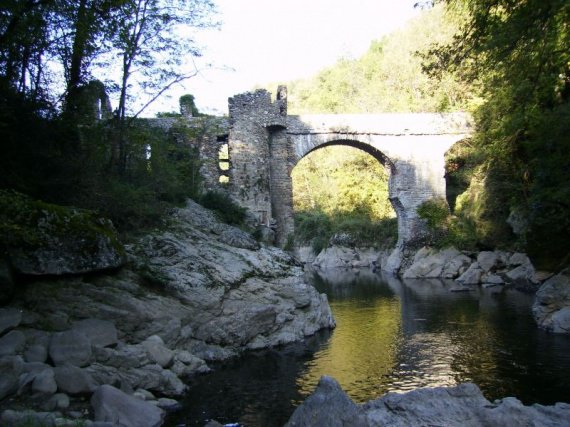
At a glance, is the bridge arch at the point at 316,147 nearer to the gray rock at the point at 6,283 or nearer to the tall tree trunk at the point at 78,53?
the tall tree trunk at the point at 78,53

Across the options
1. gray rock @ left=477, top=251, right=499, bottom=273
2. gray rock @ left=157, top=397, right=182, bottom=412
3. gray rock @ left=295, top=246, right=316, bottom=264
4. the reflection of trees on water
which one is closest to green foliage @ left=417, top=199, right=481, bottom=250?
gray rock @ left=477, top=251, right=499, bottom=273

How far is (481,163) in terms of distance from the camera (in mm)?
22734

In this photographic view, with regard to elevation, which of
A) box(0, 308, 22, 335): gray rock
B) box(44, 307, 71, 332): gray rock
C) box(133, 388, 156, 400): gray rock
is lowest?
box(133, 388, 156, 400): gray rock

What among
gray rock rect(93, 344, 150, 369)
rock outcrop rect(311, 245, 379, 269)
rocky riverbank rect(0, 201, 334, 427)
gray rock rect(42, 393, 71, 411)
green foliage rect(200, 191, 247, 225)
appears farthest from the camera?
rock outcrop rect(311, 245, 379, 269)

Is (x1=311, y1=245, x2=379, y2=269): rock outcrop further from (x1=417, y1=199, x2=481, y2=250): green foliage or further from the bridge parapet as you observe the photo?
the bridge parapet

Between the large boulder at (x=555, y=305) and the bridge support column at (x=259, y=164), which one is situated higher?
the bridge support column at (x=259, y=164)

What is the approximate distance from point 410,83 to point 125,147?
28.0m

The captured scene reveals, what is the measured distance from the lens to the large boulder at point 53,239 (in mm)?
7309

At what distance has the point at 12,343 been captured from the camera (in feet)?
22.7

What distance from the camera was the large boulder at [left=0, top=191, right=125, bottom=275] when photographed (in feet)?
24.0

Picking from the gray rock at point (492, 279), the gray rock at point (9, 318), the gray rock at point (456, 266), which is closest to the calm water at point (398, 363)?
the gray rock at point (9, 318)

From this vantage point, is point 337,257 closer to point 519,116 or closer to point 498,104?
point 498,104

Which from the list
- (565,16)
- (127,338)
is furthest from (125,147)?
(565,16)

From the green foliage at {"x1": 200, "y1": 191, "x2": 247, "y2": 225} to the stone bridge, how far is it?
6.00 feet
